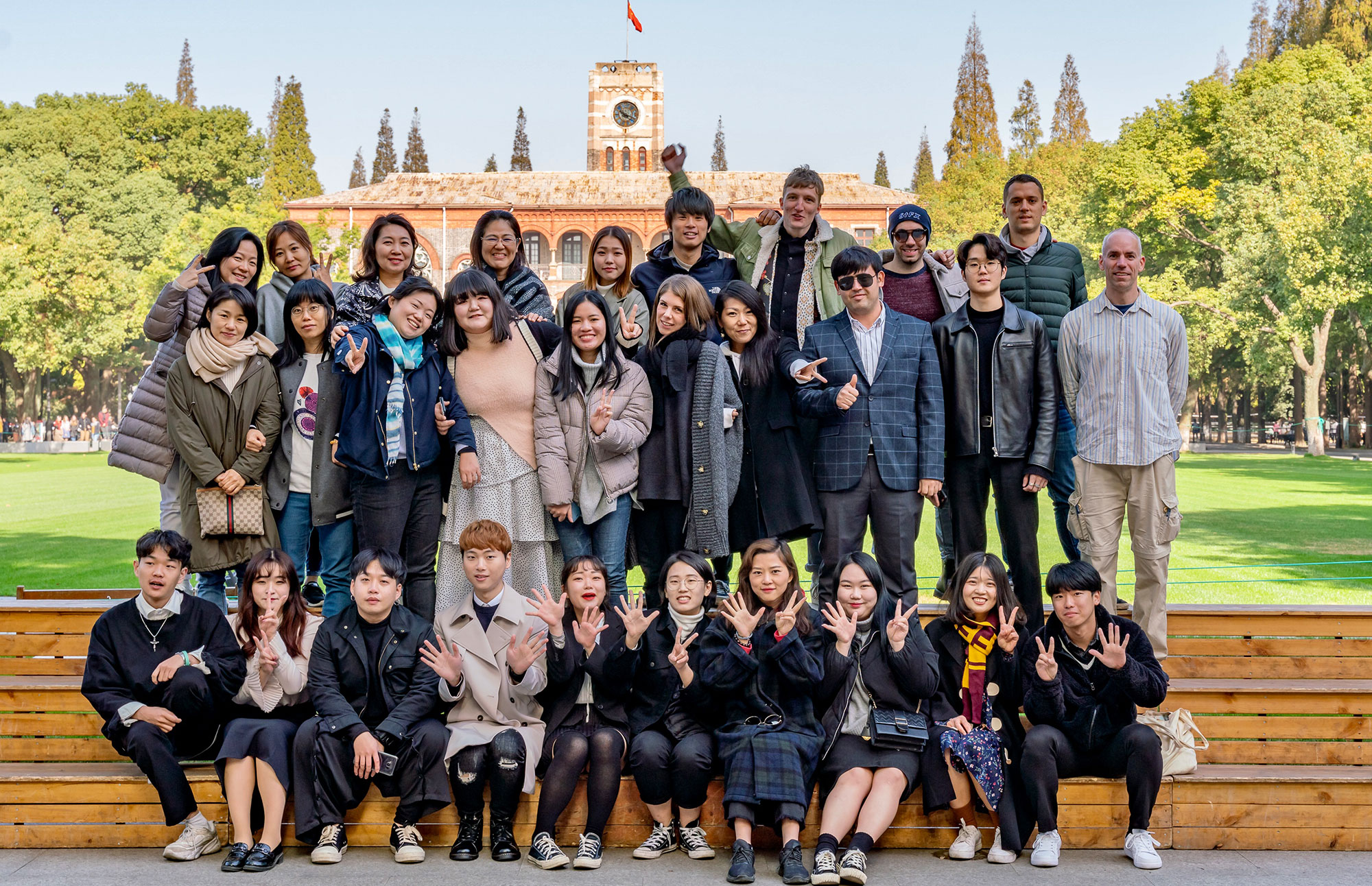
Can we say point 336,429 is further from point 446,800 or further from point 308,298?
point 446,800

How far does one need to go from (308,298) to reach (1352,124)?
3563 centimetres

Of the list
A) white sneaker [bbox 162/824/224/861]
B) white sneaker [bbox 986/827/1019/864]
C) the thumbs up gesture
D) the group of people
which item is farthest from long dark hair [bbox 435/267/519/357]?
white sneaker [bbox 986/827/1019/864]

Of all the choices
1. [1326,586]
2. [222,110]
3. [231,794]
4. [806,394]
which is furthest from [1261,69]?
[222,110]

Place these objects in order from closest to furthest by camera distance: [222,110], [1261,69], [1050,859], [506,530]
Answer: [1050,859]
[506,530]
[1261,69]
[222,110]

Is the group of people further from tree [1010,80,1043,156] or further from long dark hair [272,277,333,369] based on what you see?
tree [1010,80,1043,156]

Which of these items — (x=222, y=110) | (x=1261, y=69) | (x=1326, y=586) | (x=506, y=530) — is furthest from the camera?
(x=222, y=110)

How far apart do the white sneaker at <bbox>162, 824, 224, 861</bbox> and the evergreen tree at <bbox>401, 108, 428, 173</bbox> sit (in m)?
77.9

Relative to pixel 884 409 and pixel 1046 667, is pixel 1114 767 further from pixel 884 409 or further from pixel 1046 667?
pixel 884 409

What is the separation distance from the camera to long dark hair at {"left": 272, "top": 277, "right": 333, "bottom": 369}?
18.8 ft

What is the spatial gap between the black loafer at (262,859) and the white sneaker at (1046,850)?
305 cm

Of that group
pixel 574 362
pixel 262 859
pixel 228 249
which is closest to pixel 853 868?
pixel 262 859

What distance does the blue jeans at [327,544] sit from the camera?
5477 mm

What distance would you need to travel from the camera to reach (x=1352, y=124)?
32.5m

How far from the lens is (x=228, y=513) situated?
5.51 metres
